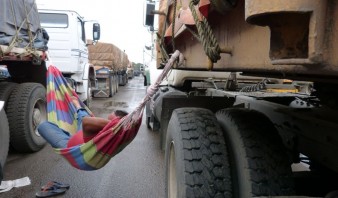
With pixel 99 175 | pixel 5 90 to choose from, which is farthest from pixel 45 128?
pixel 5 90

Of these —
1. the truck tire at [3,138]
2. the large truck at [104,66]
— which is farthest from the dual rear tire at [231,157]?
the large truck at [104,66]

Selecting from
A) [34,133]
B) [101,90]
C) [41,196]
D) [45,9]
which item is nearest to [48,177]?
[41,196]

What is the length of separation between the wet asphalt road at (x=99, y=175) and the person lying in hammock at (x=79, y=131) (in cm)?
79

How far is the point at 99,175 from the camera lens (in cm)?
501

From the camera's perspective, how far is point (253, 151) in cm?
186

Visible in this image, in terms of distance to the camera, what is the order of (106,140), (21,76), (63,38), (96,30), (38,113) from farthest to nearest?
(96,30) → (63,38) → (21,76) → (38,113) → (106,140)

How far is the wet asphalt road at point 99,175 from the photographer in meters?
4.33

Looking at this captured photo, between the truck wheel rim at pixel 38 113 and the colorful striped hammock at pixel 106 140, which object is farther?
the truck wheel rim at pixel 38 113

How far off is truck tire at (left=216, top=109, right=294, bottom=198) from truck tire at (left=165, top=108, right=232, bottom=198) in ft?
0.21

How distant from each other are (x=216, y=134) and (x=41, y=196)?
2684mm

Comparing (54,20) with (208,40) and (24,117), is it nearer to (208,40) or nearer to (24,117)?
(24,117)

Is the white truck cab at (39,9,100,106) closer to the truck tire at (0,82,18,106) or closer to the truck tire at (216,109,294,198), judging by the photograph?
the truck tire at (0,82,18,106)

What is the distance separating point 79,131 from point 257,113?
2098 mm

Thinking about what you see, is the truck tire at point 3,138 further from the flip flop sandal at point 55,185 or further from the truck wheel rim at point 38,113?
the truck wheel rim at point 38,113
